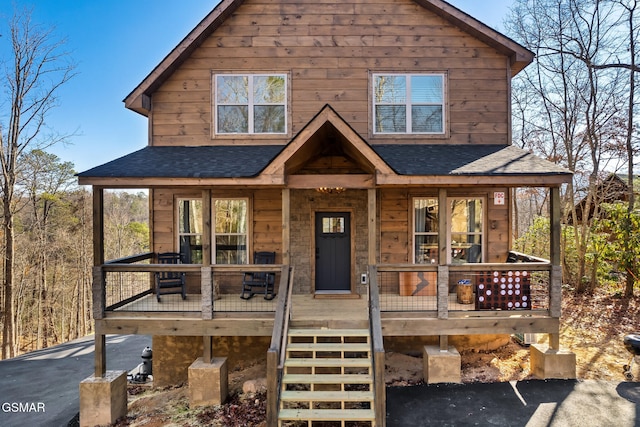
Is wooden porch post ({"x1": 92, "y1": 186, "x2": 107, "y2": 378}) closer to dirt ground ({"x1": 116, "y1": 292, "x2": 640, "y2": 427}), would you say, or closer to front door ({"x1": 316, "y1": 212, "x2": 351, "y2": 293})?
dirt ground ({"x1": 116, "y1": 292, "x2": 640, "y2": 427})

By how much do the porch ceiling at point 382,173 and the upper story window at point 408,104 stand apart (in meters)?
0.94

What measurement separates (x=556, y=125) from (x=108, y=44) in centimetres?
2513

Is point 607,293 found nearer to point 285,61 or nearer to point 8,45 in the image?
point 285,61

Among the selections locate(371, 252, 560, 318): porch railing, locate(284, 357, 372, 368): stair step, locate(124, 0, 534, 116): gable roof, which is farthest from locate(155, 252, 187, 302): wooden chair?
locate(371, 252, 560, 318): porch railing

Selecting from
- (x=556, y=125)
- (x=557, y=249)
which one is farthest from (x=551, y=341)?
(x=556, y=125)

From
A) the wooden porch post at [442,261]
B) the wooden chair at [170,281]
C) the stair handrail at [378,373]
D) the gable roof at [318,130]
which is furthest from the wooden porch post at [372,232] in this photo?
the wooden chair at [170,281]

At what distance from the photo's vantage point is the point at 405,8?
8203mm

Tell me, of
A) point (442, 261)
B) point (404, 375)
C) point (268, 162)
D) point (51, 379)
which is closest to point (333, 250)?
point (442, 261)

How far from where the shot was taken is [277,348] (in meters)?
5.15

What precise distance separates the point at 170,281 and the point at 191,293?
664 mm

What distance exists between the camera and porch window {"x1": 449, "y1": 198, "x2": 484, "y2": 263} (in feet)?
26.4

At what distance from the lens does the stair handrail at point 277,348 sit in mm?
4906

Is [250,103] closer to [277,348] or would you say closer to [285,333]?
[285,333]

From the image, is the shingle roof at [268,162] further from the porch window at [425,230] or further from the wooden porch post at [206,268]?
the porch window at [425,230]
